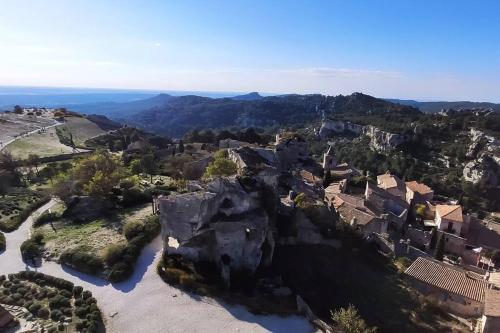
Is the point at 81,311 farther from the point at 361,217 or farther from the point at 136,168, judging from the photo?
the point at 136,168

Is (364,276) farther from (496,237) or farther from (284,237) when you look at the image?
(496,237)

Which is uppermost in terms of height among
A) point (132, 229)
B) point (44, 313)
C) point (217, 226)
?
point (217, 226)

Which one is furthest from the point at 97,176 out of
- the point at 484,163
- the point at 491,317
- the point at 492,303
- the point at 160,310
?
the point at 484,163

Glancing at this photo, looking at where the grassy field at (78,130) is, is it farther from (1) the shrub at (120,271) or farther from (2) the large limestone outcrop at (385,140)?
(2) the large limestone outcrop at (385,140)

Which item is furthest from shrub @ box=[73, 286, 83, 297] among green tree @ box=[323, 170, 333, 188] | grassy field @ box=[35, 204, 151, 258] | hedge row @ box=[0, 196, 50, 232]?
green tree @ box=[323, 170, 333, 188]

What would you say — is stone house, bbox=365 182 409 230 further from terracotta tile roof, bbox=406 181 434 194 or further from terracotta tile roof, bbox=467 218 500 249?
terracotta tile roof, bbox=467 218 500 249

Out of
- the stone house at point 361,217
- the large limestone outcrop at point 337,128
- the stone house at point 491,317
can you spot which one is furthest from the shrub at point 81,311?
the large limestone outcrop at point 337,128
